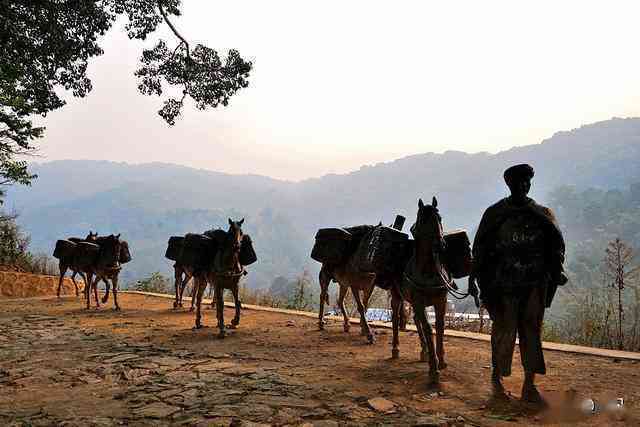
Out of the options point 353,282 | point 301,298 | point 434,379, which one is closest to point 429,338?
point 434,379

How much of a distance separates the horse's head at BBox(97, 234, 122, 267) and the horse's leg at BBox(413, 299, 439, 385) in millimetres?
10287

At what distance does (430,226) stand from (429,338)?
1.48 metres

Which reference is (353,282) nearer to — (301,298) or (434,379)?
(434,379)

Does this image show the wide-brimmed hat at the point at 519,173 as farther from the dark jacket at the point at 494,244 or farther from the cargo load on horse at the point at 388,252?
the cargo load on horse at the point at 388,252

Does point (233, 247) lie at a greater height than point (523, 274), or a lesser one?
greater

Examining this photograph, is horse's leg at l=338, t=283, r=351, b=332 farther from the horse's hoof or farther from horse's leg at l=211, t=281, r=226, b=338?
the horse's hoof

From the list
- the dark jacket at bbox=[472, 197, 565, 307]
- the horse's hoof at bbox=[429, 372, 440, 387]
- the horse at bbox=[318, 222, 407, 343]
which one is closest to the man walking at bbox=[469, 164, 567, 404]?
the dark jacket at bbox=[472, 197, 565, 307]

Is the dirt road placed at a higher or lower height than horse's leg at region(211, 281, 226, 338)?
lower

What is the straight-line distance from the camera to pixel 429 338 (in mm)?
5879

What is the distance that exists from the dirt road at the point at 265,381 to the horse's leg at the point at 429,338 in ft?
0.58

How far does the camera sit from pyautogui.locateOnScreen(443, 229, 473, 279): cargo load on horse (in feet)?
22.0

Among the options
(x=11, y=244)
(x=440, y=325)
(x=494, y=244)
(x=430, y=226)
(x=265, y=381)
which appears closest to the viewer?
(x=494, y=244)

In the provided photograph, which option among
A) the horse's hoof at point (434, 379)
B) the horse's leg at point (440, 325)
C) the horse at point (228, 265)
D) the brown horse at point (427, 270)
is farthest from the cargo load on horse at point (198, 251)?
the horse's hoof at point (434, 379)

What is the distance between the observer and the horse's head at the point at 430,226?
20.3 ft
